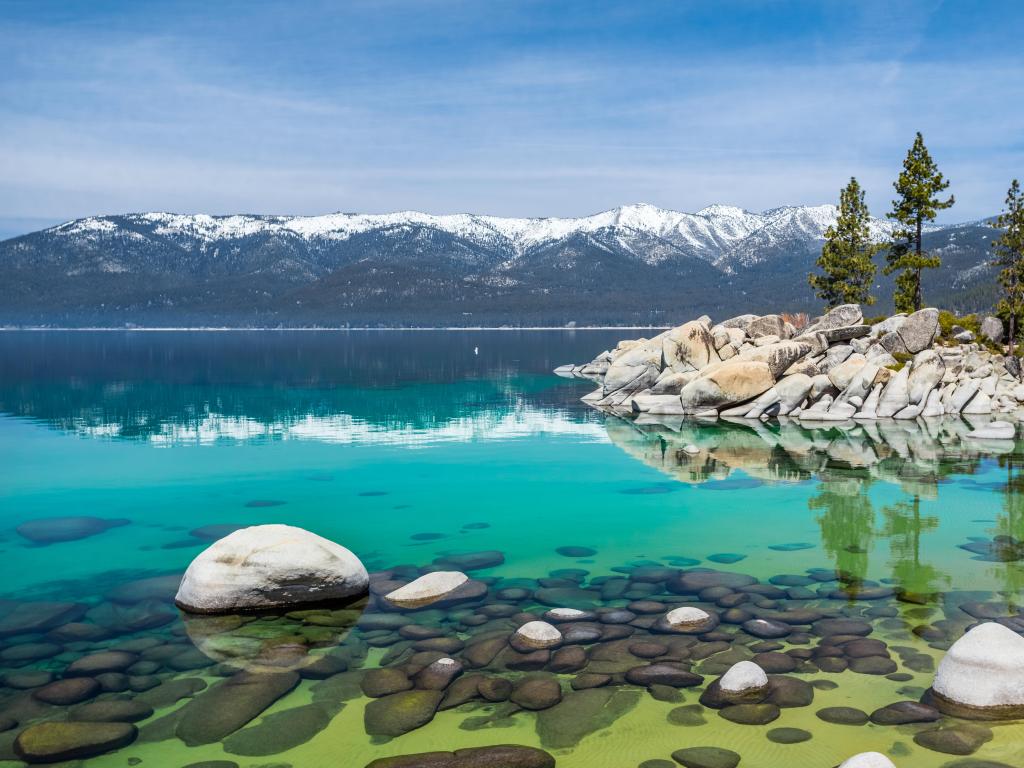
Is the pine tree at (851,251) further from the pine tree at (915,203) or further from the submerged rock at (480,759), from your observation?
the submerged rock at (480,759)

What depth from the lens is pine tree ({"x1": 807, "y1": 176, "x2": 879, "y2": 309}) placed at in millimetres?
74000

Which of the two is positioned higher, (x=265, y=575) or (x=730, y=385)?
(x=730, y=385)

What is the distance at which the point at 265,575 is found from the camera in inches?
608

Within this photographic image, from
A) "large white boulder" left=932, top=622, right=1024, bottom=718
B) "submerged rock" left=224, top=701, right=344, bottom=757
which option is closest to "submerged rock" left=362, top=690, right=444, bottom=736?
"submerged rock" left=224, top=701, right=344, bottom=757

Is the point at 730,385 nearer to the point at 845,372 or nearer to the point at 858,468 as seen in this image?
the point at 845,372

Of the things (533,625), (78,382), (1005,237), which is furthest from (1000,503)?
(78,382)

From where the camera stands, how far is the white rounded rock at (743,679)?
11.8 metres

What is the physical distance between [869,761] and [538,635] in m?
5.90

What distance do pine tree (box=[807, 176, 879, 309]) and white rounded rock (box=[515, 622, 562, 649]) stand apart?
218 ft

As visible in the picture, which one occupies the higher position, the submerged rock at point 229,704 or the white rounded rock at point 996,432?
the white rounded rock at point 996,432

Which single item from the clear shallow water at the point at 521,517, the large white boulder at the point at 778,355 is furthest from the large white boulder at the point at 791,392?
the clear shallow water at the point at 521,517

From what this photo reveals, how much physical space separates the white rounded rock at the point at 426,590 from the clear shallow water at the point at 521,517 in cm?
80

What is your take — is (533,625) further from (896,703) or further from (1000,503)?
(1000,503)

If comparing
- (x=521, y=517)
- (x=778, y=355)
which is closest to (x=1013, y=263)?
(x=778, y=355)
